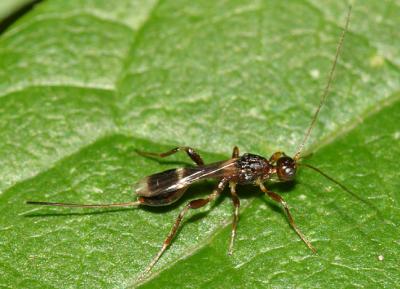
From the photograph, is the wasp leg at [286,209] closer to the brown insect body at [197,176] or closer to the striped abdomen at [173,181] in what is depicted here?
the brown insect body at [197,176]

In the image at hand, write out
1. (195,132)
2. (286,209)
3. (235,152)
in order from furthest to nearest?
1. (195,132)
2. (235,152)
3. (286,209)

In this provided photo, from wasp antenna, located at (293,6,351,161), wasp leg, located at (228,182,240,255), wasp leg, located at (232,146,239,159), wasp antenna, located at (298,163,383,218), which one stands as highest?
wasp antenna, located at (293,6,351,161)

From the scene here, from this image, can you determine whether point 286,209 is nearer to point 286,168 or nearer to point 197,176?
point 286,168

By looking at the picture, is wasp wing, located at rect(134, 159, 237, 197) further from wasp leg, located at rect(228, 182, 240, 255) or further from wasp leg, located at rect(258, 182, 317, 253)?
wasp leg, located at rect(258, 182, 317, 253)

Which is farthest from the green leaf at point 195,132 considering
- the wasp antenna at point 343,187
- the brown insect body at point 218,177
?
the brown insect body at point 218,177

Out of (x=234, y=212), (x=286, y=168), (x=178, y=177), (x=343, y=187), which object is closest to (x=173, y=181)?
(x=178, y=177)

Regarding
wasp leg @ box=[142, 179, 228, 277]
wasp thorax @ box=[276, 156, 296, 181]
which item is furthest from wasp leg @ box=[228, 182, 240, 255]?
wasp thorax @ box=[276, 156, 296, 181]
